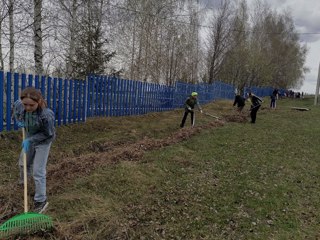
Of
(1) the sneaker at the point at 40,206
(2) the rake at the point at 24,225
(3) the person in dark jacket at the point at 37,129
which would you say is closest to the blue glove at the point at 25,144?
(3) the person in dark jacket at the point at 37,129

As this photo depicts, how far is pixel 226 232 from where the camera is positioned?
13.7ft

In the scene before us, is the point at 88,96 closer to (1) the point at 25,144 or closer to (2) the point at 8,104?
(2) the point at 8,104

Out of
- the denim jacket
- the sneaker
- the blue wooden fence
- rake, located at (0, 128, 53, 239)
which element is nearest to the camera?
rake, located at (0, 128, 53, 239)

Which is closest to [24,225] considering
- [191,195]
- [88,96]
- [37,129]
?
[37,129]

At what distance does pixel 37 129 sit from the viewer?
167 inches

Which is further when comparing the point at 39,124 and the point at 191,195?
the point at 191,195

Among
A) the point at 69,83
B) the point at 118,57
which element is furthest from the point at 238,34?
the point at 69,83

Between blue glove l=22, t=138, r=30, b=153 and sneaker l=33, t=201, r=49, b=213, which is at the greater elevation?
blue glove l=22, t=138, r=30, b=153

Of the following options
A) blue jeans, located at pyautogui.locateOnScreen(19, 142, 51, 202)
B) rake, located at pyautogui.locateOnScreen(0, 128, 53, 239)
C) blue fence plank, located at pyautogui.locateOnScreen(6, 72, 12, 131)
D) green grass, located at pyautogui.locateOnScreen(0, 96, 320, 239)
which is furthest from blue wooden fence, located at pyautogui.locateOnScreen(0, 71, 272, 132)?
rake, located at pyautogui.locateOnScreen(0, 128, 53, 239)

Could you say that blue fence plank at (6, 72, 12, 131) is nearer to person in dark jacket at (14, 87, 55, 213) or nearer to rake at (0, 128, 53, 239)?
person in dark jacket at (14, 87, 55, 213)

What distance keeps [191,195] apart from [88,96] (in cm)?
787

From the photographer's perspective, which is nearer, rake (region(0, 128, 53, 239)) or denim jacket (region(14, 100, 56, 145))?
rake (region(0, 128, 53, 239))

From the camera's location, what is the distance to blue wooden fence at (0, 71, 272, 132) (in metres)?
8.49

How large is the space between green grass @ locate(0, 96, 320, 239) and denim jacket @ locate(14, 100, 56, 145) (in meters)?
1.03
